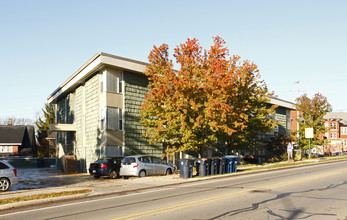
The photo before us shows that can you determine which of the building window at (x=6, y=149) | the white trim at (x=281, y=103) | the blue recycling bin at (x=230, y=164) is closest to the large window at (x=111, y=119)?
the blue recycling bin at (x=230, y=164)

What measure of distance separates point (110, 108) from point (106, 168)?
224 inches

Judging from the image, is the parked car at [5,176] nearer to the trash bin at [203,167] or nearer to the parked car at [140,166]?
the parked car at [140,166]

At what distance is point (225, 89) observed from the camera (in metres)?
22.5

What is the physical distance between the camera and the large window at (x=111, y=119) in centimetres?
2659

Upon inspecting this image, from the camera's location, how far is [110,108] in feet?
87.8

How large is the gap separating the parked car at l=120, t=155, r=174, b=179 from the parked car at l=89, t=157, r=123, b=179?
0.78 meters

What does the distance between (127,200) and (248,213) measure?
16.2ft

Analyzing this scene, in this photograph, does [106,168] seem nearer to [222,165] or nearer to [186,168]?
[186,168]

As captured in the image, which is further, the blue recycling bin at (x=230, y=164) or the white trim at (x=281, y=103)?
the white trim at (x=281, y=103)

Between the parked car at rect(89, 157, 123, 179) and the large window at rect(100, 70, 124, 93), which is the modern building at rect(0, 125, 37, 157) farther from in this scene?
the parked car at rect(89, 157, 123, 179)

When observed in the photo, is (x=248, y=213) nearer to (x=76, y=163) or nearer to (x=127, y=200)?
(x=127, y=200)

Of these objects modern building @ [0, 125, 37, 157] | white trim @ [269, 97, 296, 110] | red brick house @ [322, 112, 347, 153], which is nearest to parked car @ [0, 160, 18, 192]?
white trim @ [269, 97, 296, 110]

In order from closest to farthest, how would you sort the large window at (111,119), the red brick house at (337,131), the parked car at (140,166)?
1. the parked car at (140,166)
2. the large window at (111,119)
3. the red brick house at (337,131)

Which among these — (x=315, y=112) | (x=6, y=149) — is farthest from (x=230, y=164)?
(x=6, y=149)
